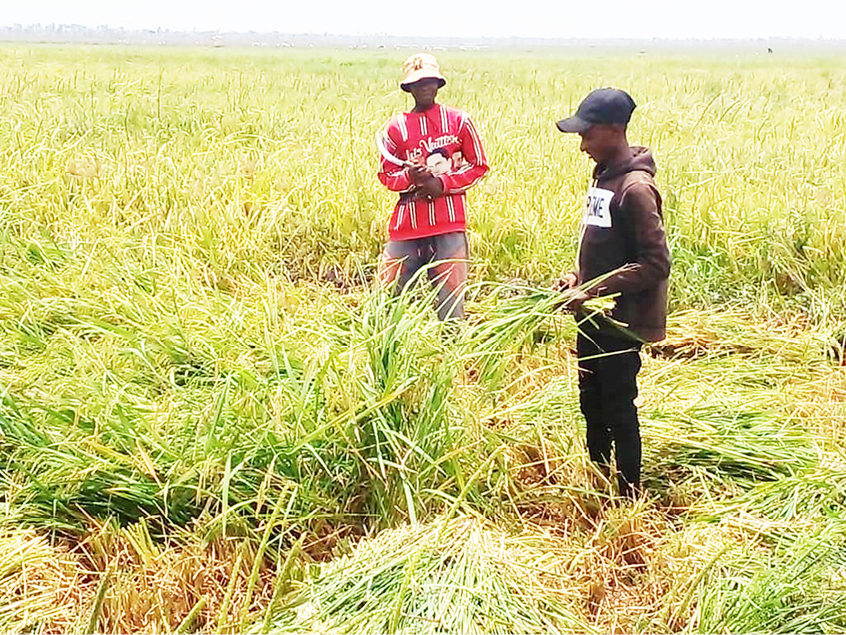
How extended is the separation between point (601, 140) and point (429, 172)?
1138mm

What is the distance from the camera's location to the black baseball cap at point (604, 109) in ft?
7.70

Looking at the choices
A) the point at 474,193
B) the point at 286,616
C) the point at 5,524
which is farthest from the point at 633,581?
the point at 474,193

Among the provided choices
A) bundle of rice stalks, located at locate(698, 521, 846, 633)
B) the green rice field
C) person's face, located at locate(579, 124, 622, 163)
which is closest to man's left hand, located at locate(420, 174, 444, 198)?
the green rice field

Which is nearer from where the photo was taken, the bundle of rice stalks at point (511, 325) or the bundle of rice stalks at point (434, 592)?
the bundle of rice stalks at point (434, 592)

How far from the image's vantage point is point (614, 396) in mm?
2588

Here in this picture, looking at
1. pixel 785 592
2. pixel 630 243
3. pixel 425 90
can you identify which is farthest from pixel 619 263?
pixel 425 90

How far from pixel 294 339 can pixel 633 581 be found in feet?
4.65

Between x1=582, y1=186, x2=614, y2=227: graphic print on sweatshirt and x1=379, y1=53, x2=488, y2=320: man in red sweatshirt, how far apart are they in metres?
1.02

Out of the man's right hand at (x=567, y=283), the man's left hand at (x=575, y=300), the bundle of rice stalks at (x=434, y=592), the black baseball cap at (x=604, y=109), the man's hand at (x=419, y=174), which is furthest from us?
the man's hand at (x=419, y=174)

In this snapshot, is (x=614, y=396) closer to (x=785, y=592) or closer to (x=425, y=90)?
(x=785, y=592)

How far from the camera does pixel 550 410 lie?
10.0 ft

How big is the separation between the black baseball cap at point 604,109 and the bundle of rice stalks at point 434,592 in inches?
45.3

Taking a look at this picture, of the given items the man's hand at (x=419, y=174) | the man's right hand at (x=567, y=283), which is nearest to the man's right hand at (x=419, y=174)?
the man's hand at (x=419, y=174)

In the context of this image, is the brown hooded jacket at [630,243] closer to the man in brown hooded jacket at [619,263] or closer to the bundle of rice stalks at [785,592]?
the man in brown hooded jacket at [619,263]
